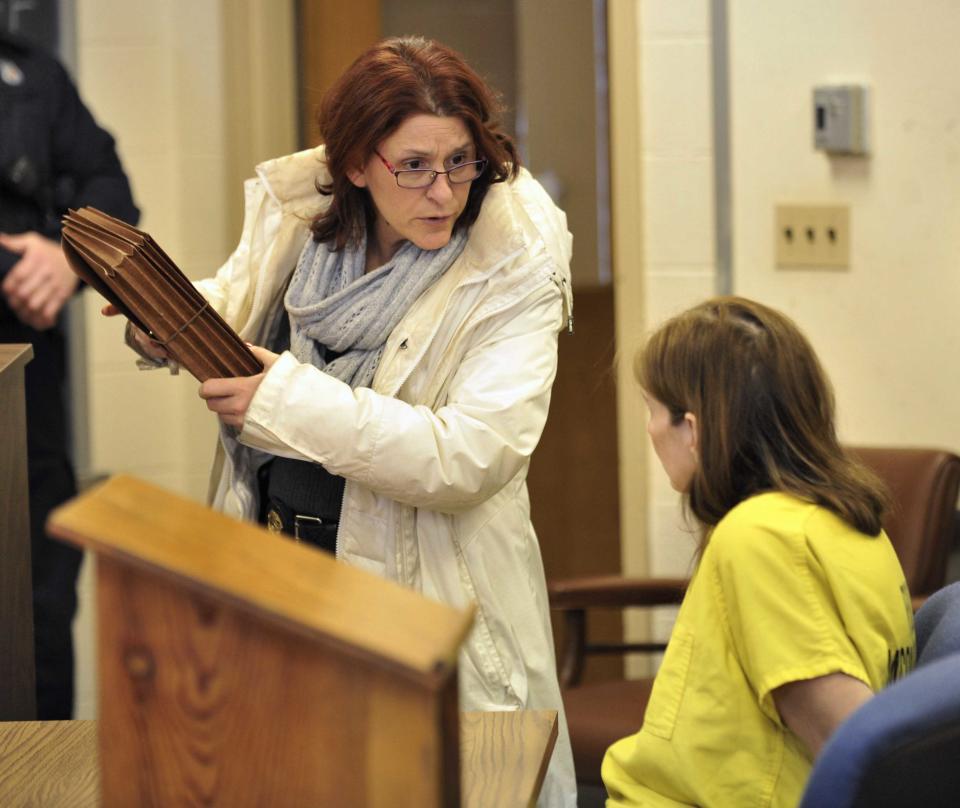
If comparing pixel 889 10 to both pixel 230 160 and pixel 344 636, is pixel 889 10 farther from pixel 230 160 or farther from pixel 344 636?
pixel 344 636

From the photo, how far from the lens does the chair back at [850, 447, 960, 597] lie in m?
2.60

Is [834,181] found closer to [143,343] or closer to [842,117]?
[842,117]

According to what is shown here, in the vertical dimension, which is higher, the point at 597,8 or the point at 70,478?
the point at 597,8

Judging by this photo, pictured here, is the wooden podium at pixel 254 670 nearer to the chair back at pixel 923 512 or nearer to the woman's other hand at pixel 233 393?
the woman's other hand at pixel 233 393

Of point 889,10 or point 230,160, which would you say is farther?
point 230,160

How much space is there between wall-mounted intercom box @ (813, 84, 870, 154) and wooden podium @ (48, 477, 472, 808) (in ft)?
7.55

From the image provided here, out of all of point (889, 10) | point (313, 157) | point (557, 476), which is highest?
point (889, 10)

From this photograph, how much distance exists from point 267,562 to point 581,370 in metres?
2.71

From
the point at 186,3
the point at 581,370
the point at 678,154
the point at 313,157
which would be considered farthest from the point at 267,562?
the point at 186,3

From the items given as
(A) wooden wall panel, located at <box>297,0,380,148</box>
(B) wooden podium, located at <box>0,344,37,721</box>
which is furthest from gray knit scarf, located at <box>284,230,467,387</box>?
(A) wooden wall panel, located at <box>297,0,380,148</box>

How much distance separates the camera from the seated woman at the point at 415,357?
1757 millimetres

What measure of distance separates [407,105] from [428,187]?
10 cm

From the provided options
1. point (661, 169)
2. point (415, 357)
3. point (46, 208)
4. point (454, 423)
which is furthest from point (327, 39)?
point (454, 423)

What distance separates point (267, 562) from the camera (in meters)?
0.93
